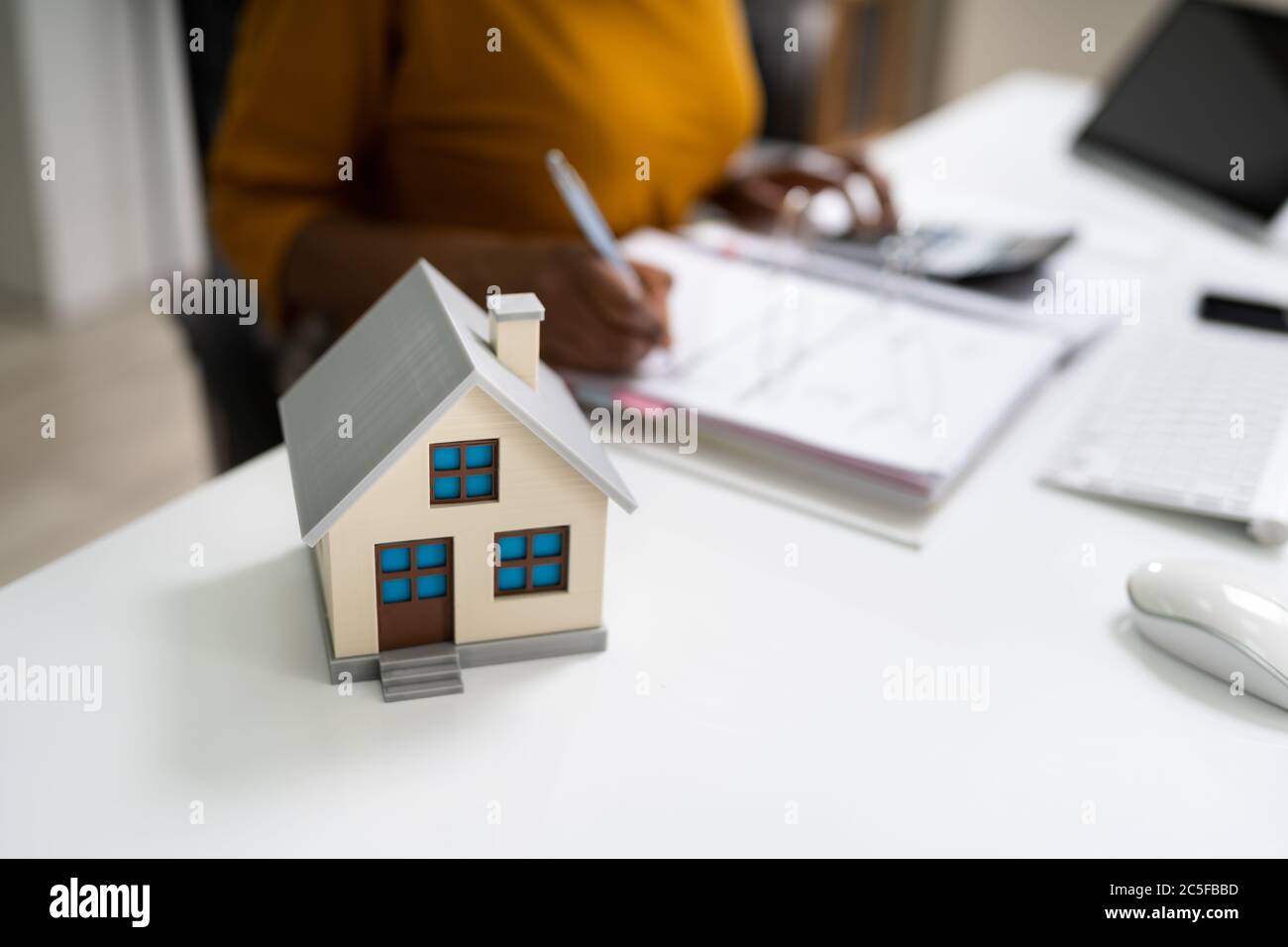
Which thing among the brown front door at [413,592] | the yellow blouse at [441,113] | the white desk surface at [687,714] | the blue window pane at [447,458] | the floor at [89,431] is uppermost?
the yellow blouse at [441,113]

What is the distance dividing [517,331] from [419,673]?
0.20 metres

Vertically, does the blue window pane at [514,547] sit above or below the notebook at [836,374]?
below

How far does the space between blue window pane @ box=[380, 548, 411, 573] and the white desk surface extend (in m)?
0.07

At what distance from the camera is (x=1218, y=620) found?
0.69 metres

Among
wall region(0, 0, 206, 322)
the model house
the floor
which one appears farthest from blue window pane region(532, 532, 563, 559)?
wall region(0, 0, 206, 322)

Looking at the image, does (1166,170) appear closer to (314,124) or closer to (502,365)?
(314,124)

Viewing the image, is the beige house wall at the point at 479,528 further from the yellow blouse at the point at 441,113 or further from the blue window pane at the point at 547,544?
the yellow blouse at the point at 441,113

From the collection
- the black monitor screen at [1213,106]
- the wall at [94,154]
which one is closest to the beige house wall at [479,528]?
the black monitor screen at [1213,106]

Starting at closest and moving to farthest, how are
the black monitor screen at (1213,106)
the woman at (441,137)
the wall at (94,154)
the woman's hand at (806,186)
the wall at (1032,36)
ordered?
1. the woman at (441,137)
2. the woman's hand at (806,186)
3. the black monitor screen at (1213,106)
4. the wall at (94,154)
5. the wall at (1032,36)

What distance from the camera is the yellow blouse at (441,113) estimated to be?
107 cm

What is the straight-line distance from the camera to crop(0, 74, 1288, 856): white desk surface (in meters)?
0.58

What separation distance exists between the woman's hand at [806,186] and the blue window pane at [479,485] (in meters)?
0.73

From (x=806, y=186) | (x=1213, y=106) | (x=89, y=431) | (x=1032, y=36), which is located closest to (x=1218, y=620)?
(x=806, y=186)

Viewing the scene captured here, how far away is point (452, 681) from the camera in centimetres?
65
